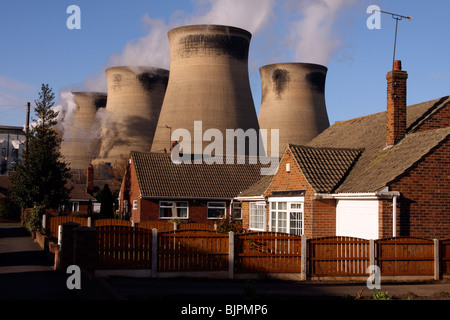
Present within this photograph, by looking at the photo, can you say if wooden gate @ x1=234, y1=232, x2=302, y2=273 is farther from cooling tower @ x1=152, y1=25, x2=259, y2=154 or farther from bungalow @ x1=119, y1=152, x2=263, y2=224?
cooling tower @ x1=152, y1=25, x2=259, y2=154

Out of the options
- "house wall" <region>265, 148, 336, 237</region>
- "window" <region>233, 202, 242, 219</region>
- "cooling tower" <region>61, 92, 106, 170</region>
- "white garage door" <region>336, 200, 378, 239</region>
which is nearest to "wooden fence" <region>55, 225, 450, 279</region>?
"white garage door" <region>336, 200, 378, 239</region>

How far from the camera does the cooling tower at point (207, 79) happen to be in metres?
49.3

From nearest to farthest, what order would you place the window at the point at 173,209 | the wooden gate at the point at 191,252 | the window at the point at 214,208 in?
1. the wooden gate at the point at 191,252
2. the window at the point at 173,209
3. the window at the point at 214,208

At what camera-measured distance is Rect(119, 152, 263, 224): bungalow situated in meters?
32.0

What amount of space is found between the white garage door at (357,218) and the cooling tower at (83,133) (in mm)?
66290

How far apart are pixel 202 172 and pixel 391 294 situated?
22.7 metres

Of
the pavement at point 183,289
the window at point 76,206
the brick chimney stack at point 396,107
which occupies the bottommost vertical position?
the window at point 76,206

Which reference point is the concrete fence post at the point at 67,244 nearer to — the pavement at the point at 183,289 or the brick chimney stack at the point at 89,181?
the pavement at the point at 183,289

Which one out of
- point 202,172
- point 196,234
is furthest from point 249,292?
point 202,172

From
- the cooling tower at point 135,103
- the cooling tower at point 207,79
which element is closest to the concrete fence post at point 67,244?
the cooling tower at point 207,79

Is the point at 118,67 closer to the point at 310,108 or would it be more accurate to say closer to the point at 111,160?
the point at 111,160

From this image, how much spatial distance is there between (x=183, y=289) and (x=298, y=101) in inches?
2133

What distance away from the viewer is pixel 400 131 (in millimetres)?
Result: 20297

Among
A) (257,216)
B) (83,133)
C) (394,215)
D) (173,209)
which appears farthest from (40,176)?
(83,133)
